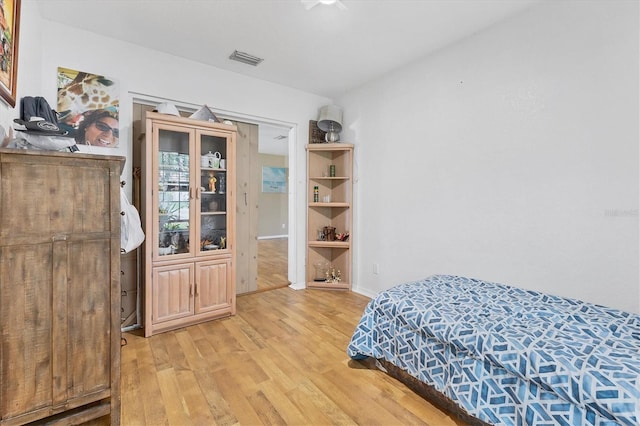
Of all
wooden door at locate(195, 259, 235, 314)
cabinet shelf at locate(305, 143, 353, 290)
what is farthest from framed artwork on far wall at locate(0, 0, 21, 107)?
cabinet shelf at locate(305, 143, 353, 290)

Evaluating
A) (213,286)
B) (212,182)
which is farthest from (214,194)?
(213,286)

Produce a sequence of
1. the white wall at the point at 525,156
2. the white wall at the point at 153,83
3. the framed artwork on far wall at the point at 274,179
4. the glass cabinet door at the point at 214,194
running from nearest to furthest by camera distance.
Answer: the white wall at the point at 525,156
the white wall at the point at 153,83
the glass cabinet door at the point at 214,194
the framed artwork on far wall at the point at 274,179

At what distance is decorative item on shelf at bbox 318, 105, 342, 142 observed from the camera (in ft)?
12.4

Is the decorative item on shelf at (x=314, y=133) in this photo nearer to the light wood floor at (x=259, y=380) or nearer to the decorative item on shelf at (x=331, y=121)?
the decorative item on shelf at (x=331, y=121)

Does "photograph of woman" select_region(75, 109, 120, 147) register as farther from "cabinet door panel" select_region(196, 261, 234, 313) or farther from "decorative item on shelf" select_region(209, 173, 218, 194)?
"cabinet door panel" select_region(196, 261, 234, 313)

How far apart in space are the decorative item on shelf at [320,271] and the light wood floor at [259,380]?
1.13 m

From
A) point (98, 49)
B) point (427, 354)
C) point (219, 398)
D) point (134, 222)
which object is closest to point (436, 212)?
point (427, 354)

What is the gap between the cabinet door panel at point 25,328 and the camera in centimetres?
123

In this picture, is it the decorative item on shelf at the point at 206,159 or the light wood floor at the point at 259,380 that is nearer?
the light wood floor at the point at 259,380

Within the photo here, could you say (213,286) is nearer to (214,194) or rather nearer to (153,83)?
(214,194)

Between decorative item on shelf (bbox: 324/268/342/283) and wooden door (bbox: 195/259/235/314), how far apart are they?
4.68 ft

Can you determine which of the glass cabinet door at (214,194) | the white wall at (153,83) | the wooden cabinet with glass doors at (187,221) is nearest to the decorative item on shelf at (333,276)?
the white wall at (153,83)

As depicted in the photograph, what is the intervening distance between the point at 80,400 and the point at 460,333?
1.92 metres

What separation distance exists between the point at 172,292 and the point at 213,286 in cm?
36
